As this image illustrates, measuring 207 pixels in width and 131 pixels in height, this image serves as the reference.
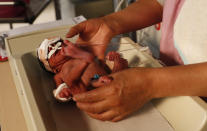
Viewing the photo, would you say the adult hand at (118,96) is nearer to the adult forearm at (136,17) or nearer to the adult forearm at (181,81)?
the adult forearm at (181,81)

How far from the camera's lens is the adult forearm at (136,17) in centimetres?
70

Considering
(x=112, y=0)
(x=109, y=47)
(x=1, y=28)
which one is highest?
(x=112, y=0)

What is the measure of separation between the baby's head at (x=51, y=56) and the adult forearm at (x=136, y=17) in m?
0.19

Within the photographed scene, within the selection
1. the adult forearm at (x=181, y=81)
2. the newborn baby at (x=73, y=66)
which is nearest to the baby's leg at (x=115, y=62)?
the newborn baby at (x=73, y=66)

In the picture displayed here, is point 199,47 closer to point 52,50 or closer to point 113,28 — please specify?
point 113,28

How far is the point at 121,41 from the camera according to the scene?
0.67 m

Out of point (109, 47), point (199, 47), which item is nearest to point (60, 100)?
point (109, 47)

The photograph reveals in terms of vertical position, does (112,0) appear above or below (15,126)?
above

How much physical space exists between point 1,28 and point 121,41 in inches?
76.0

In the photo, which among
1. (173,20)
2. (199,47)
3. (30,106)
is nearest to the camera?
(30,106)

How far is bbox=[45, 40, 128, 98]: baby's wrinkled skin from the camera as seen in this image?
1.58 ft

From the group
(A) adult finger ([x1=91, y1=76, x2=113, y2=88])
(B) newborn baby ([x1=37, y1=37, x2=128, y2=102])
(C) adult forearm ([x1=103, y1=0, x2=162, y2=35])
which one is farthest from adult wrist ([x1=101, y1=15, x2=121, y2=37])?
(A) adult finger ([x1=91, y1=76, x2=113, y2=88])

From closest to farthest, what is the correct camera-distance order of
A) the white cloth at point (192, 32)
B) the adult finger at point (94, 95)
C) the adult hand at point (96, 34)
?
the adult finger at point (94, 95) < the white cloth at point (192, 32) < the adult hand at point (96, 34)

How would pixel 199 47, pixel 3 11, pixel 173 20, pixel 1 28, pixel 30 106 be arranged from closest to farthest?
1. pixel 30 106
2. pixel 199 47
3. pixel 173 20
4. pixel 3 11
5. pixel 1 28
